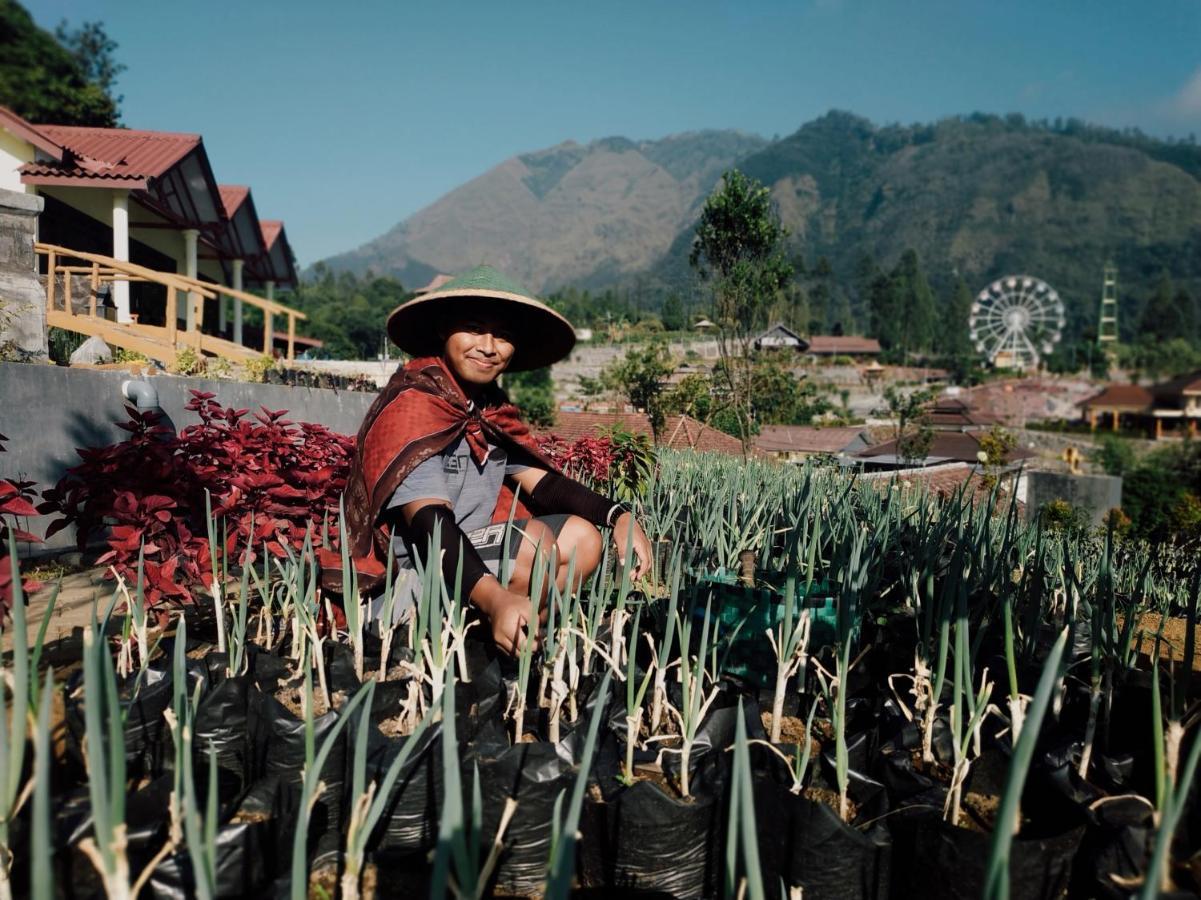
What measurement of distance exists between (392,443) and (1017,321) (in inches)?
2980

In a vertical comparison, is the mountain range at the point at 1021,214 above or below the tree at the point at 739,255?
above

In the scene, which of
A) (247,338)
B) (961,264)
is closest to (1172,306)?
(961,264)

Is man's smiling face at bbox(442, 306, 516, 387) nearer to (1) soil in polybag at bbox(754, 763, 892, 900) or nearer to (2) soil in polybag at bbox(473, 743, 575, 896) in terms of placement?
(2) soil in polybag at bbox(473, 743, 575, 896)

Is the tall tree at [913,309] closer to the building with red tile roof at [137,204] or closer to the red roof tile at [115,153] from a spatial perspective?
the building with red tile roof at [137,204]

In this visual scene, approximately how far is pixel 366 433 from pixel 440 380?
253 millimetres

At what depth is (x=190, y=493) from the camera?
192 centimetres

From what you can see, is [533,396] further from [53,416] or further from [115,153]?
[53,416]

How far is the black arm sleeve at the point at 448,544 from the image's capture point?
165 cm

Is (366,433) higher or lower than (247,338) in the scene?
lower

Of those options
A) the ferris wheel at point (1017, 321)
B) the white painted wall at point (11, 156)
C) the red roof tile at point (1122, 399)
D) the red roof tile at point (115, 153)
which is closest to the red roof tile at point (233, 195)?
the red roof tile at point (115, 153)

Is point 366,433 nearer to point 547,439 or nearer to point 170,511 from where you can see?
point 170,511

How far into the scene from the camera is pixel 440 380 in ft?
6.81

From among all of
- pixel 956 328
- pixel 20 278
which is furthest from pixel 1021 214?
pixel 20 278

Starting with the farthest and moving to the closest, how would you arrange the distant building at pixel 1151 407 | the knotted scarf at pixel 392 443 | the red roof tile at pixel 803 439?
1. the distant building at pixel 1151 407
2. the red roof tile at pixel 803 439
3. the knotted scarf at pixel 392 443
